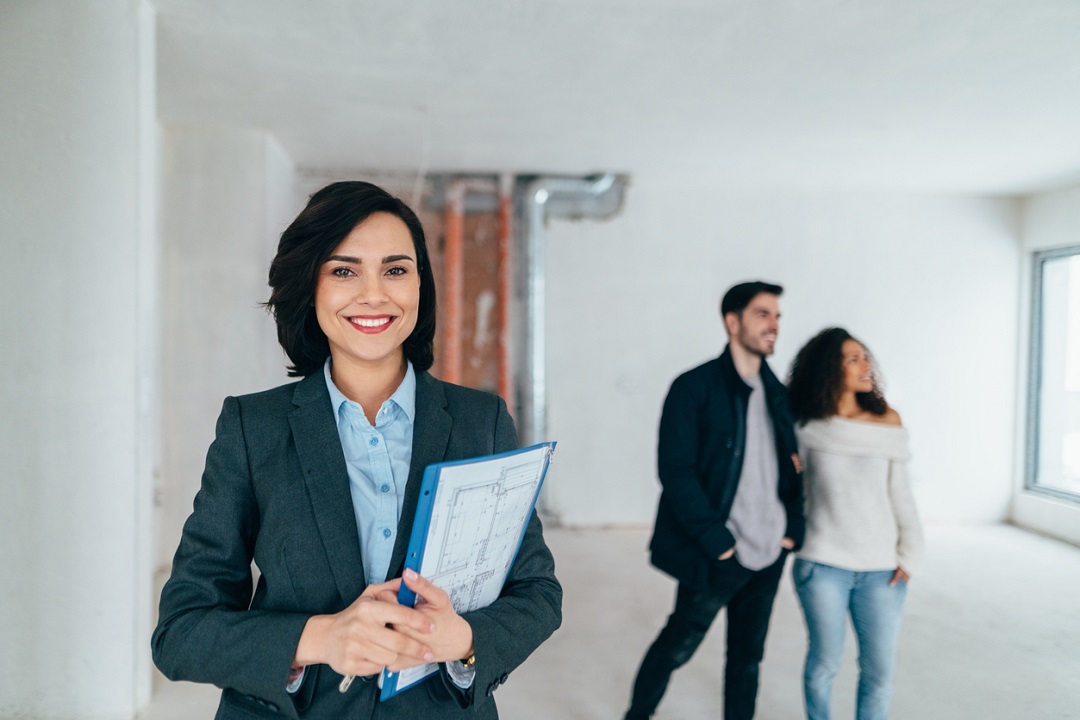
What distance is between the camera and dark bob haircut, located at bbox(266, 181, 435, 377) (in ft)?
3.08

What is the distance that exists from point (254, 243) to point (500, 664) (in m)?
3.76

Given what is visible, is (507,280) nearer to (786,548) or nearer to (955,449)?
(786,548)

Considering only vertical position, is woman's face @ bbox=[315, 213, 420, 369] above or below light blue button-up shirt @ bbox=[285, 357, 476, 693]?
above

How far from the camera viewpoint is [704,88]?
3.47 m

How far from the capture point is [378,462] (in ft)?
3.17

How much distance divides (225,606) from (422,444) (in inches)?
12.4

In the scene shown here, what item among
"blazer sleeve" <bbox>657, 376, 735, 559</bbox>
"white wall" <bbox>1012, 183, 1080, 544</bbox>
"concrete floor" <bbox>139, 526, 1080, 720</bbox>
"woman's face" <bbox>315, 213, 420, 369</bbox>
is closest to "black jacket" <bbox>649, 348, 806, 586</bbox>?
"blazer sleeve" <bbox>657, 376, 735, 559</bbox>

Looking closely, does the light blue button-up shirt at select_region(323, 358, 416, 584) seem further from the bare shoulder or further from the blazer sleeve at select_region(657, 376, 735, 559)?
the bare shoulder

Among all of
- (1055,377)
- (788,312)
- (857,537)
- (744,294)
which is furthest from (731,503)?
(1055,377)

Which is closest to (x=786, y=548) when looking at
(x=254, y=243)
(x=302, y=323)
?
(x=302, y=323)

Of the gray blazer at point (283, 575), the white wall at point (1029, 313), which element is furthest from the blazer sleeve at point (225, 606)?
the white wall at point (1029, 313)

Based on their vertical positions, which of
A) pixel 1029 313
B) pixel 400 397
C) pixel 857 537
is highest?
pixel 1029 313

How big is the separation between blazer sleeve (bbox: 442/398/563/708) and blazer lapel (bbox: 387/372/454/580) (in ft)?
0.32

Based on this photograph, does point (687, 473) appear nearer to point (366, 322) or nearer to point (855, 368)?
point (855, 368)
